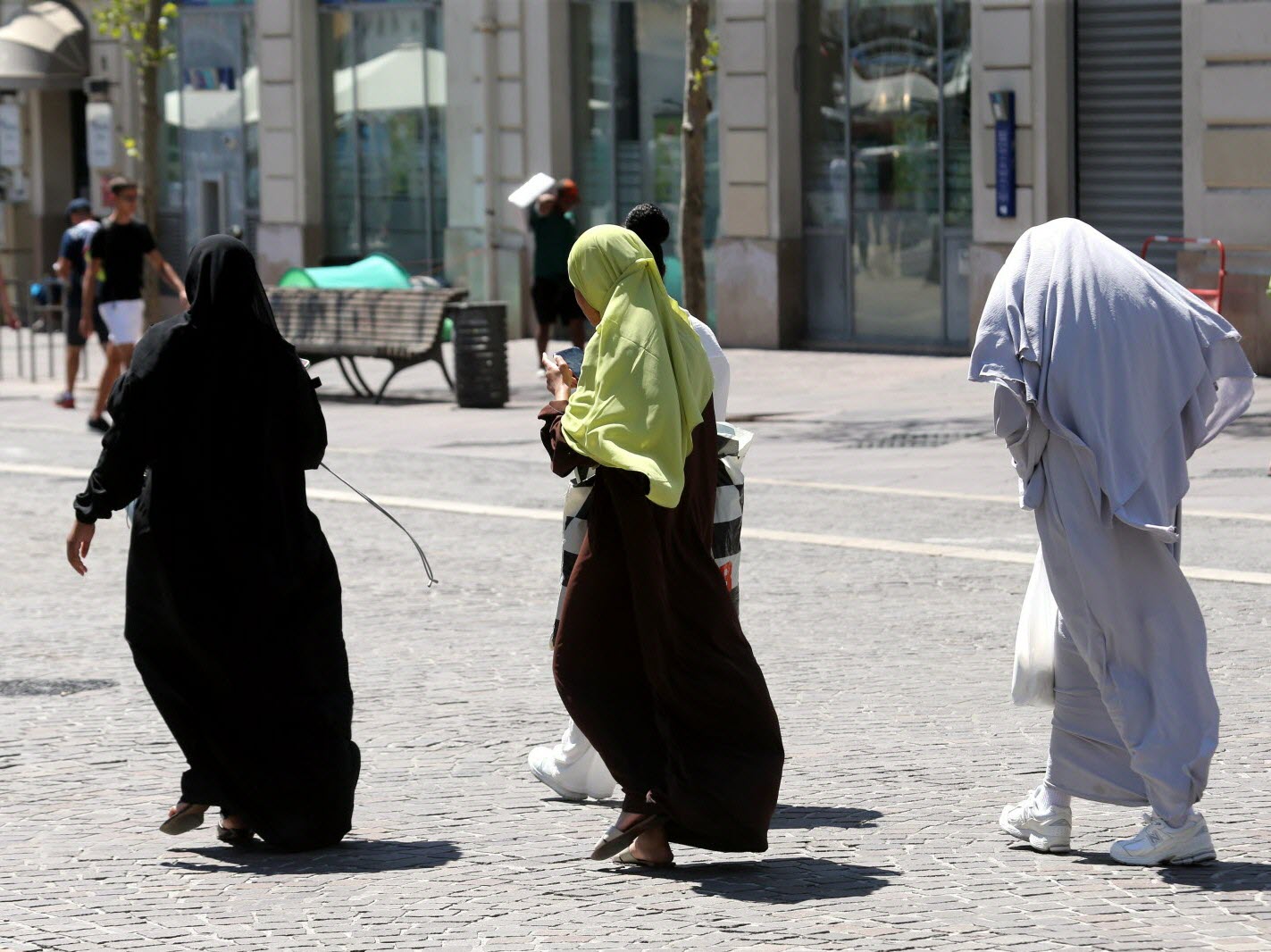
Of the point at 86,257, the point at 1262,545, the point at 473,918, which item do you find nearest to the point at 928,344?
the point at 86,257

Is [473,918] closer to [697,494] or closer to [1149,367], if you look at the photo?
[697,494]

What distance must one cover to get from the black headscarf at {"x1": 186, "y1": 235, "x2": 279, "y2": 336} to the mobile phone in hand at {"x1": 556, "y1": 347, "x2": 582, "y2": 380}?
721 millimetres

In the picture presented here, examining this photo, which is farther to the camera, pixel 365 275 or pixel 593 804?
pixel 365 275

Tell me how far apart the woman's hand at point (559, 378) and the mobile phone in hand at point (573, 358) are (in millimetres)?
40

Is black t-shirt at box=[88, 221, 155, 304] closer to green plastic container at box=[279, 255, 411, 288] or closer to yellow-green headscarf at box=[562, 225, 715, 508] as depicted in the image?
green plastic container at box=[279, 255, 411, 288]

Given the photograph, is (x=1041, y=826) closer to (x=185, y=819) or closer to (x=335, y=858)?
(x=335, y=858)

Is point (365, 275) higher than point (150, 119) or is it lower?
lower

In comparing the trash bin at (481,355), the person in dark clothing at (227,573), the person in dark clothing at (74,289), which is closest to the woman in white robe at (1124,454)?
the person in dark clothing at (227,573)

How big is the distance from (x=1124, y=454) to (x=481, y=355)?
12845 millimetres

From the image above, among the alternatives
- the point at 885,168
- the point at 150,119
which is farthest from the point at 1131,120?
the point at 150,119

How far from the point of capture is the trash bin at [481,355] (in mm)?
18078

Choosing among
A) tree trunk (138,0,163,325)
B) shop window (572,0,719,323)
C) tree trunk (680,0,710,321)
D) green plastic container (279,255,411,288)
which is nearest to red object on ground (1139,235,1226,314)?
tree trunk (680,0,710,321)

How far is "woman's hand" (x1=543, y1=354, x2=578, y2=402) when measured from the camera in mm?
5883

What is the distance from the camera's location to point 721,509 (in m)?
6.14
